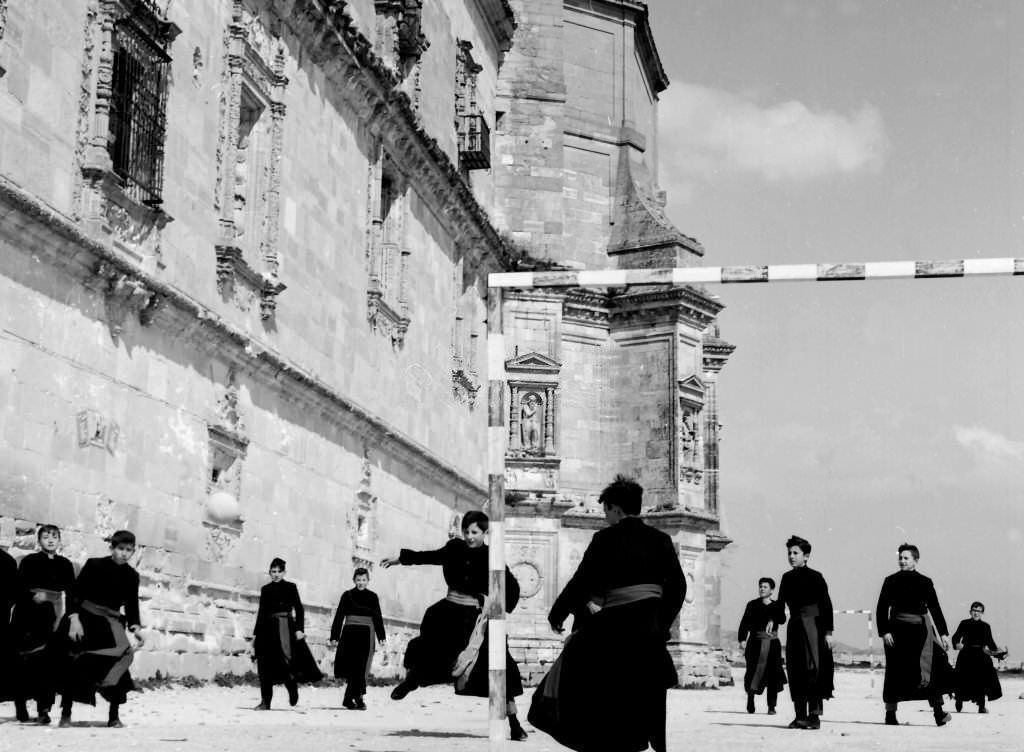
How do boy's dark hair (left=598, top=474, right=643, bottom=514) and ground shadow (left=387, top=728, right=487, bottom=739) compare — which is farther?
ground shadow (left=387, top=728, right=487, bottom=739)

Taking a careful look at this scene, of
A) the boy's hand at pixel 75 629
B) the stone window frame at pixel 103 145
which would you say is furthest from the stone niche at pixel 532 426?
the boy's hand at pixel 75 629

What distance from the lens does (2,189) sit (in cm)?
1212

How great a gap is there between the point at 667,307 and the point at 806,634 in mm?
19829

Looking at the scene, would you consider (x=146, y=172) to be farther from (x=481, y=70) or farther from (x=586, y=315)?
(x=586, y=315)

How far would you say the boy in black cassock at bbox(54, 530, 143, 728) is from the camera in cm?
1139

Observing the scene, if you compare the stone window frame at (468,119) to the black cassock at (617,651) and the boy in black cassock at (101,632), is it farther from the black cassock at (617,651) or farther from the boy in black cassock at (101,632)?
the black cassock at (617,651)

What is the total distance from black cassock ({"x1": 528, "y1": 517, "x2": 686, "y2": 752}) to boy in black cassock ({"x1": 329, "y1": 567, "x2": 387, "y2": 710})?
7.53m

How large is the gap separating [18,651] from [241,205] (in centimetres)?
770

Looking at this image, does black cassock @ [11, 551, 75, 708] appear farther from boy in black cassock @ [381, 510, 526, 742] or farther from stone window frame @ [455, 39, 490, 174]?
stone window frame @ [455, 39, 490, 174]

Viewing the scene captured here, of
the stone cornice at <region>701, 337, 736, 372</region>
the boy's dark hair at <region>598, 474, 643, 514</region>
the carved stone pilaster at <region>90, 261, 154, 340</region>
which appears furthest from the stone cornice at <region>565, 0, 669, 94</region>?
the boy's dark hair at <region>598, 474, 643, 514</region>

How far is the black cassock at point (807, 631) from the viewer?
15.2 meters

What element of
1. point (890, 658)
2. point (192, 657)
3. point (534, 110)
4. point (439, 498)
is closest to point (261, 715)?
point (192, 657)

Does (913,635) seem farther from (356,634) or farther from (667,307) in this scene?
(667,307)

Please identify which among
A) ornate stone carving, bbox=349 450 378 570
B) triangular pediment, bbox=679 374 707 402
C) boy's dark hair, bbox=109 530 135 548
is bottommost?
boy's dark hair, bbox=109 530 135 548
